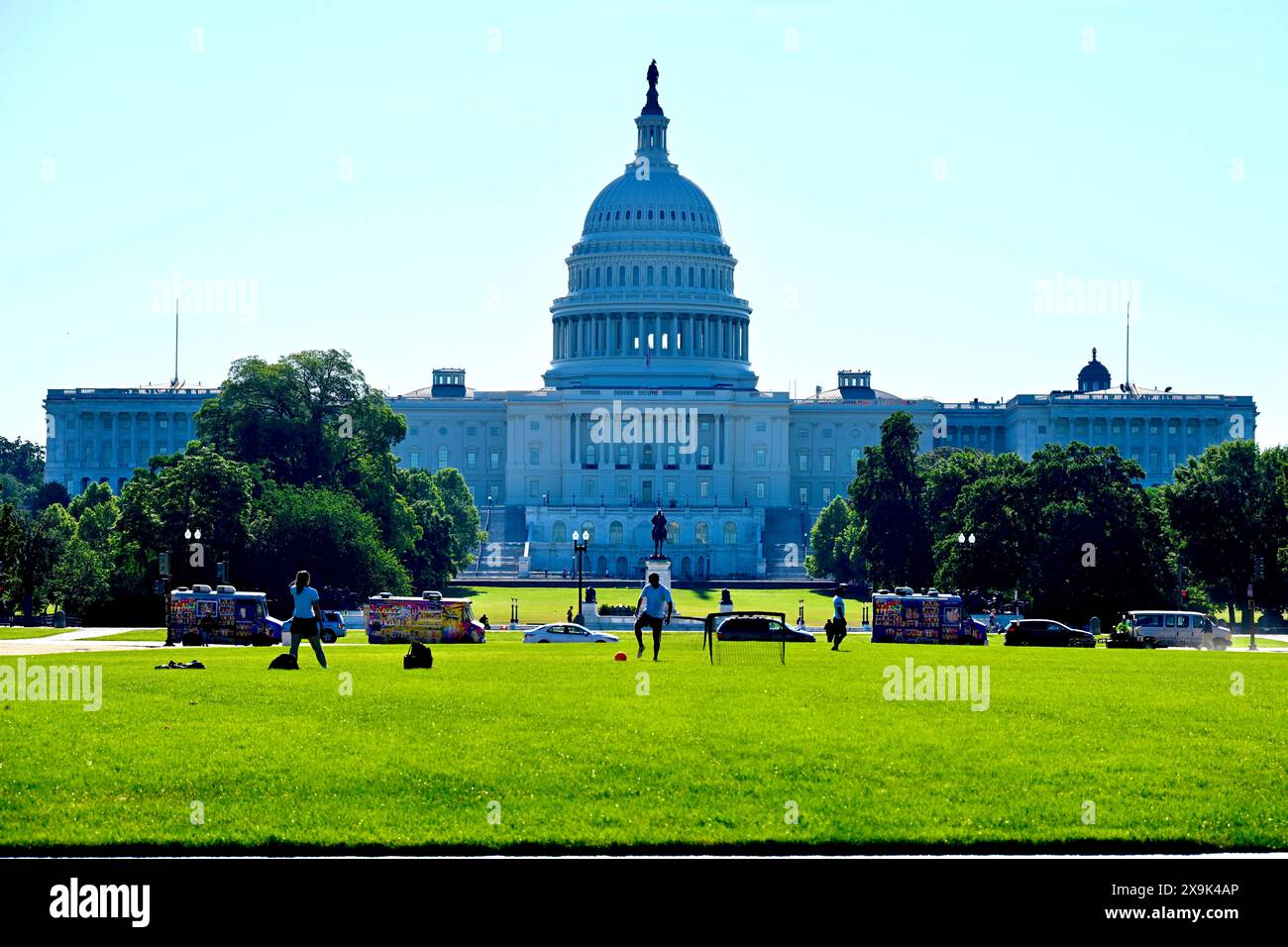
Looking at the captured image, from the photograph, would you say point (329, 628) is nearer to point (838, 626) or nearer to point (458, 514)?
point (838, 626)

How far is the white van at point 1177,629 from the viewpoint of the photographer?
225 feet

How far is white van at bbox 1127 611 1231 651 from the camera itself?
68.6m

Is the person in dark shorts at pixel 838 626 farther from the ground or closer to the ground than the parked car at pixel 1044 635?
farther from the ground

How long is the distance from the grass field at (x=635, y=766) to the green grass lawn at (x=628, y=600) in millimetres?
65286

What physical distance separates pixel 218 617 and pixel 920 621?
20345 mm

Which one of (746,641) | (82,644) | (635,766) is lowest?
(82,644)

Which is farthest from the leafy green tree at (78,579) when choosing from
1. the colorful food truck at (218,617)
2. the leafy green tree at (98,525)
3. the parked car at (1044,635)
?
the parked car at (1044,635)

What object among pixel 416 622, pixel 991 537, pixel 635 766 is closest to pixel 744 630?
pixel 416 622

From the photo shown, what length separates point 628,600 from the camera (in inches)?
4377

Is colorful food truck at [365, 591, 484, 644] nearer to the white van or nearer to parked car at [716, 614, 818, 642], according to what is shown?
parked car at [716, 614, 818, 642]

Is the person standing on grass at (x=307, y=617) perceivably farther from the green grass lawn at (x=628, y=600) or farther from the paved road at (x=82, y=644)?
the green grass lawn at (x=628, y=600)

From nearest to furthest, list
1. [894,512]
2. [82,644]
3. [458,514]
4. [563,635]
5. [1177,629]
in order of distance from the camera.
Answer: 1. [82,644]
2. [1177,629]
3. [563,635]
4. [894,512]
5. [458,514]

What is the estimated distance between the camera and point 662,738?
24.3 m

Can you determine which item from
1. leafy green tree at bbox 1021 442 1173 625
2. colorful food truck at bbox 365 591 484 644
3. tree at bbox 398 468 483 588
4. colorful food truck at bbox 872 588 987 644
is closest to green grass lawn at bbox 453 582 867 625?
tree at bbox 398 468 483 588
